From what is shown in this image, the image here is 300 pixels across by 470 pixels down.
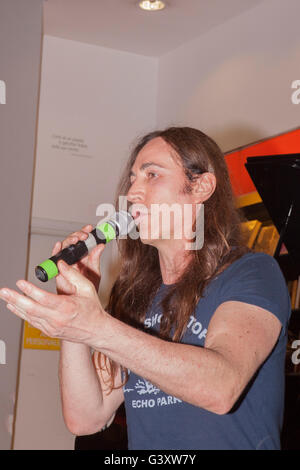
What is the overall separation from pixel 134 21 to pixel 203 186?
253 centimetres

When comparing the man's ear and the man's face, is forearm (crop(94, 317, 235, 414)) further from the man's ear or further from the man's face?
the man's ear

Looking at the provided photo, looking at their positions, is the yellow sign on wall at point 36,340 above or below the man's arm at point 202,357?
below

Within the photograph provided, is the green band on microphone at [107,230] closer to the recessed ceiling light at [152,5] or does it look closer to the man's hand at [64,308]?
the man's hand at [64,308]

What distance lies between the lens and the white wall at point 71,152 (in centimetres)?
392

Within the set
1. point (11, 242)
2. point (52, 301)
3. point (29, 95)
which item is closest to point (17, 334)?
point (11, 242)

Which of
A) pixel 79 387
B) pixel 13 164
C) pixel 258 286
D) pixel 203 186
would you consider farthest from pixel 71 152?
pixel 258 286

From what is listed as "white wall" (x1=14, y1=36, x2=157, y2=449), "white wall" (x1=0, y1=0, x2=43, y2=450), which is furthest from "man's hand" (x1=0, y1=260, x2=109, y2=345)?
"white wall" (x1=14, y1=36, x2=157, y2=449)

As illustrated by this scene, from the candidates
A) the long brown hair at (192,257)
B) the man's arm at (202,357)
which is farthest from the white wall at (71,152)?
the man's arm at (202,357)

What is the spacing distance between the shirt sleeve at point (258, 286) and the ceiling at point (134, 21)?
8.40 ft

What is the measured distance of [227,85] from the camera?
12.7ft

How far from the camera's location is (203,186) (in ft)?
5.78

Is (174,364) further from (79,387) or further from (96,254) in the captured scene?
(79,387)

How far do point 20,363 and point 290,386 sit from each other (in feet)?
6.41

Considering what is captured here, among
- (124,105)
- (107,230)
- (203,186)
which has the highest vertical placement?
(124,105)
